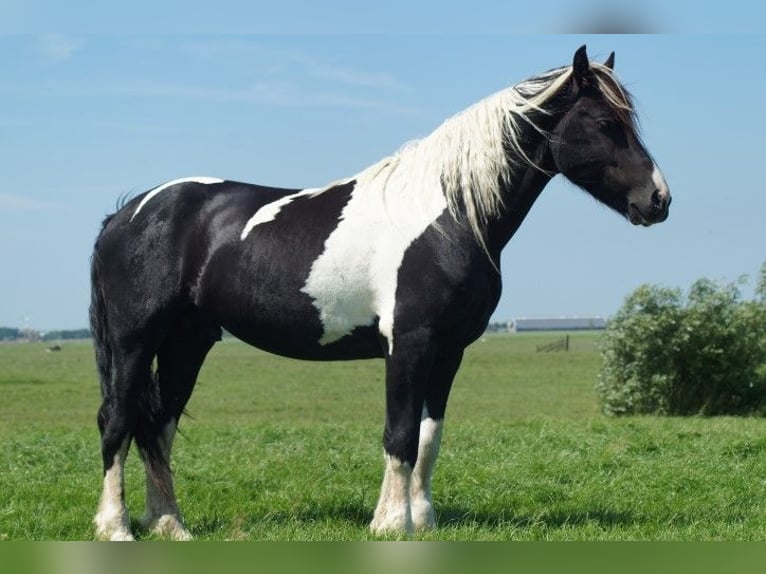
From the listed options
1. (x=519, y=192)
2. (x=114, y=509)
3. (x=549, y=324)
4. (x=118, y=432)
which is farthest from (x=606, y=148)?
(x=549, y=324)

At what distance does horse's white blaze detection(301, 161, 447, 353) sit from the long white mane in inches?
4.6

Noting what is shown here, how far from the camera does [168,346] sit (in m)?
6.47

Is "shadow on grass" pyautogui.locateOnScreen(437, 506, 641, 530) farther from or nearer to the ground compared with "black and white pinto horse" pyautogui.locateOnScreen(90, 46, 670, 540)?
nearer to the ground

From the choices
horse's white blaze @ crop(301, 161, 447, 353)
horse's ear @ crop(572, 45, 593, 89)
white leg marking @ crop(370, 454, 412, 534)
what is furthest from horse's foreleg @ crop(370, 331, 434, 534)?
horse's ear @ crop(572, 45, 593, 89)

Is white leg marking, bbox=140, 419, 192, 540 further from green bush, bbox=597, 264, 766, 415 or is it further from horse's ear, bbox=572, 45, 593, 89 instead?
green bush, bbox=597, 264, 766, 415

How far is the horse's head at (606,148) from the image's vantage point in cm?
558

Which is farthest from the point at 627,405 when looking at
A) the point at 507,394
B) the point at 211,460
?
the point at 211,460

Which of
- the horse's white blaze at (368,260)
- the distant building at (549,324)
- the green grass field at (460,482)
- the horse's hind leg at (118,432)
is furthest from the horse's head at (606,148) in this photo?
the distant building at (549,324)

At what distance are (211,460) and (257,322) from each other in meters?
3.33

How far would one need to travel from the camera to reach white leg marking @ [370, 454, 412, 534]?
220 inches

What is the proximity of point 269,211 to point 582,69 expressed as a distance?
2193 mm

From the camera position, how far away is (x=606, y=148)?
5.68 metres

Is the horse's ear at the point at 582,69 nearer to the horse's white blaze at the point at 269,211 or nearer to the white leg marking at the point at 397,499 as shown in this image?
Answer: the horse's white blaze at the point at 269,211

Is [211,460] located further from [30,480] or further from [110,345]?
[110,345]
